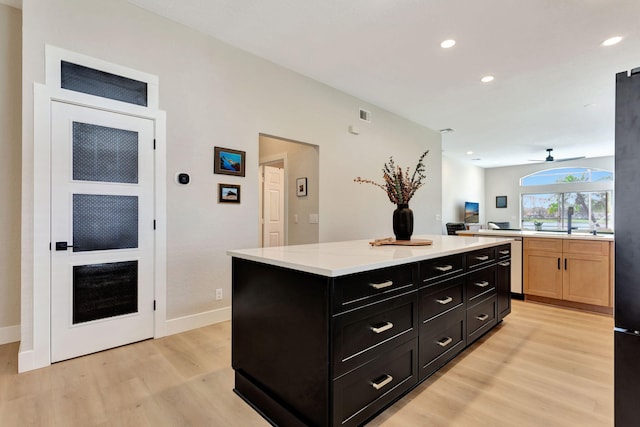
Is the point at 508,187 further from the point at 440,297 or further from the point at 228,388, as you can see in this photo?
Result: the point at 228,388

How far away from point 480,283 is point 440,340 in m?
0.79

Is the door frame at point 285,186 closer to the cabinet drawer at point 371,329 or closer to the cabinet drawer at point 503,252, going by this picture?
the cabinet drawer at point 503,252

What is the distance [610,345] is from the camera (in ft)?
8.64

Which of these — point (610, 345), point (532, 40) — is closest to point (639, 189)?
point (610, 345)

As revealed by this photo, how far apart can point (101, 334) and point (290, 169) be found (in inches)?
120

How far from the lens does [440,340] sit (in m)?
2.10

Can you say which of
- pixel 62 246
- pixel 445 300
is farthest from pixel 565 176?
pixel 62 246

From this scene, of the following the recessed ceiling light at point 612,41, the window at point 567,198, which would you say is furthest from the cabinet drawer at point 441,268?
the window at point 567,198

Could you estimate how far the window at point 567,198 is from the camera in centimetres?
962

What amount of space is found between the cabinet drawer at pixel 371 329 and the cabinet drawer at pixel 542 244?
3.01 m

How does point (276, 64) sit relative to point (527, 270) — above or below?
above

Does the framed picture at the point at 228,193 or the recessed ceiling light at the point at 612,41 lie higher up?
the recessed ceiling light at the point at 612,41

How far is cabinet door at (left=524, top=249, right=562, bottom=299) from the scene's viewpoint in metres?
3.78

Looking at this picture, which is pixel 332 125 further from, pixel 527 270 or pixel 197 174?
pixel 527 270
